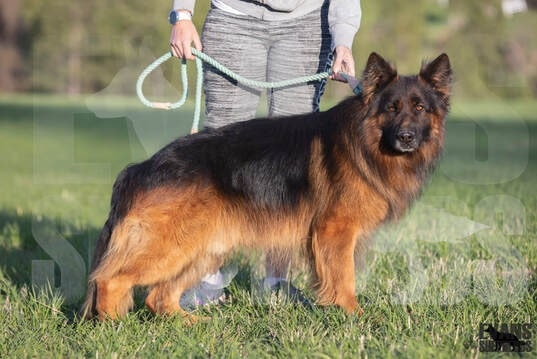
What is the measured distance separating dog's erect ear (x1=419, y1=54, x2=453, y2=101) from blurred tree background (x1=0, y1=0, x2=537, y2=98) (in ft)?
103

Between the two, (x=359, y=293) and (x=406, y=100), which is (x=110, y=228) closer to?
(x=359, y=293)

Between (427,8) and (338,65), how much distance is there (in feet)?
154

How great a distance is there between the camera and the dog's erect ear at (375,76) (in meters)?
4.55

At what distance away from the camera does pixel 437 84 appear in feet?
15.3

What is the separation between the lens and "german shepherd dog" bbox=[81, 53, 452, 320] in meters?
4.54

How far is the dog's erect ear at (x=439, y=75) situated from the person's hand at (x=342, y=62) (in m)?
0.55

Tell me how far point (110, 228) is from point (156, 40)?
114 feet

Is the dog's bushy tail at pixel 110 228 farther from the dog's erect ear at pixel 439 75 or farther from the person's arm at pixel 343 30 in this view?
the dog's erect ear at pixel 439 75

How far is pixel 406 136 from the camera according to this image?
4.46 m

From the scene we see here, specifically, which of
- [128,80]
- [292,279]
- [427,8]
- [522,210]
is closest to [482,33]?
[427,8]

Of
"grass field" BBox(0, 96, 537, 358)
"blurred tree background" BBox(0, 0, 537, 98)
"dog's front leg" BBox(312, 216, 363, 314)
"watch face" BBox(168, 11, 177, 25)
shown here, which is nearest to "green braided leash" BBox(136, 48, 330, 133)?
"watch face" BBox(168, 11, 177, 25)

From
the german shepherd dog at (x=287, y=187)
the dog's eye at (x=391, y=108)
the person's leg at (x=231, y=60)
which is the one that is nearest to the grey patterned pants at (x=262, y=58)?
the person's leg at (x=231, y=60)

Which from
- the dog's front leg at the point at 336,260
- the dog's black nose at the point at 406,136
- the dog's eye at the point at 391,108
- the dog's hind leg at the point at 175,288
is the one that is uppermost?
the dog's eye at the point at 391,108

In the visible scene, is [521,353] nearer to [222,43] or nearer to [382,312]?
[382,312]
